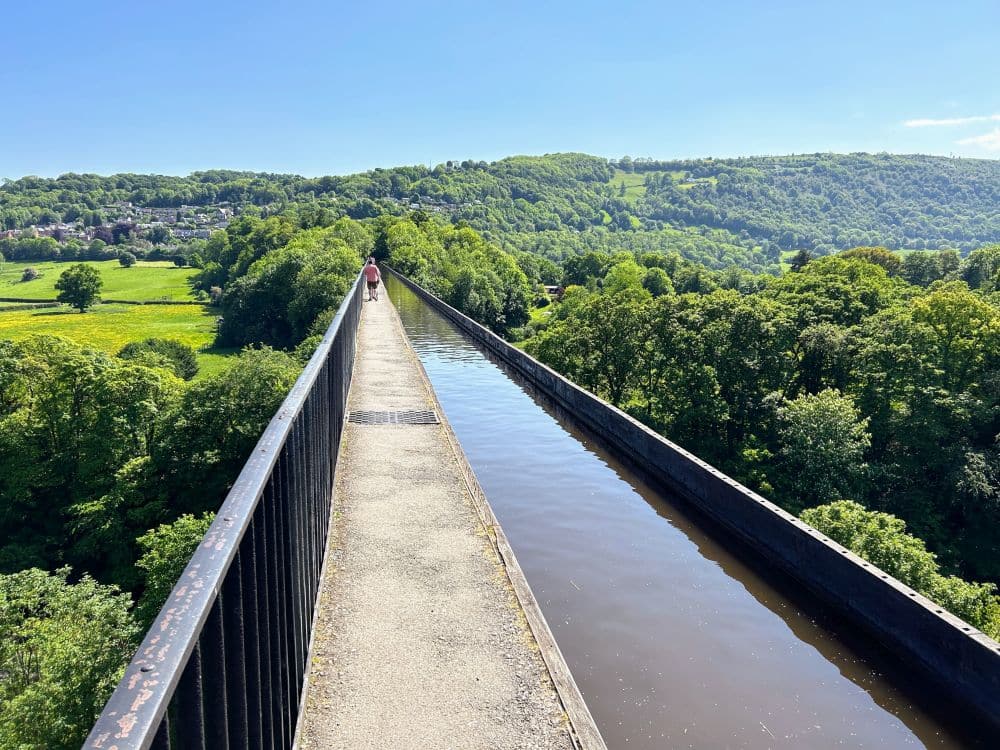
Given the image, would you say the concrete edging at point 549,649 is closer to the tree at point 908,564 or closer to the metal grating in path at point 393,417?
the metal grating in path at point 393,417

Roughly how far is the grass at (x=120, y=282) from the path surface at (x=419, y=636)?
134 meters

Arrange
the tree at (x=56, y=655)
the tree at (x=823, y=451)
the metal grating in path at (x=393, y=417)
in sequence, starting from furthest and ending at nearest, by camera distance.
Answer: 1. the tree at (x=823, y=451)
2. the tree at (x=56, y=655)
3. the metal grating in path at (x=393, y=417)

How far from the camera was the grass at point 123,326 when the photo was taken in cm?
8494

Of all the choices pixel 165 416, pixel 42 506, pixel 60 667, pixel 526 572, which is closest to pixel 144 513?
pixel 165 416

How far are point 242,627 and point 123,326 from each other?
109 metres

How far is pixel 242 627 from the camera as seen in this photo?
8.02 feet

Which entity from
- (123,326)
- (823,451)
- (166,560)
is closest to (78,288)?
(123,326)

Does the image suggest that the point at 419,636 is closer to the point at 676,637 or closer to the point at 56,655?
the point at 676,637

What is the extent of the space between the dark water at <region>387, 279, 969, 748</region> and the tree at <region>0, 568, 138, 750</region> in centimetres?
1739

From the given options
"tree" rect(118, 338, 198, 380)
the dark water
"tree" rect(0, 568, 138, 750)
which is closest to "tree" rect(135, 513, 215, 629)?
"tree" rect(0, 568, 138, 750)

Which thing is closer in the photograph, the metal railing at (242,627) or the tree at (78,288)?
the metal railing at (242,627)

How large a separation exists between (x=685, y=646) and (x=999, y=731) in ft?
7.20

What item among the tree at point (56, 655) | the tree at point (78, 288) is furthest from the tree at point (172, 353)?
the tree at point (56, 655)

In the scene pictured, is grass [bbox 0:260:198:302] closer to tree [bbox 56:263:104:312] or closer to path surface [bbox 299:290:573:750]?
tree [bbox 56:263:104:312]
